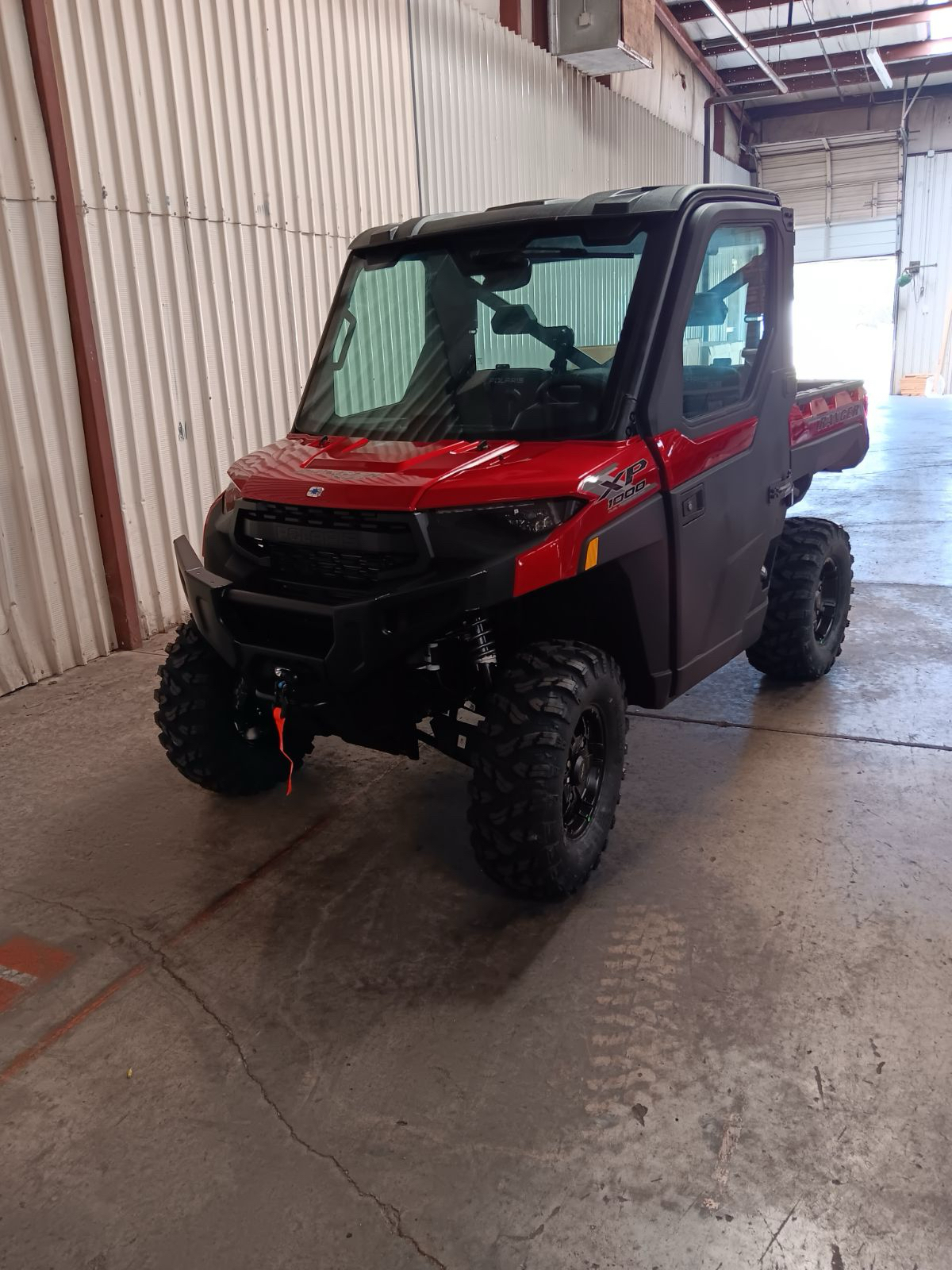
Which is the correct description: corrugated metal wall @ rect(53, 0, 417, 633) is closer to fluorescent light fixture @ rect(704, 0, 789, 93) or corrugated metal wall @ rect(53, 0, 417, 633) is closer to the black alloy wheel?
the black alloy wheel

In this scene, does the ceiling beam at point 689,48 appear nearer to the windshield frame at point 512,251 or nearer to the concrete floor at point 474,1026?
the windshield frame at point 512,251

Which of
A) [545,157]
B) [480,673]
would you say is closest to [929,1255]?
[480,673]

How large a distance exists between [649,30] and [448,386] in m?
8.80

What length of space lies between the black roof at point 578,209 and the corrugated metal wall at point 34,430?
207cm

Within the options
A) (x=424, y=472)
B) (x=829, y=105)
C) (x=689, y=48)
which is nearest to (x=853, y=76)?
(x=829, y=105)

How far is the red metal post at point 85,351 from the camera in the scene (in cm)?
434

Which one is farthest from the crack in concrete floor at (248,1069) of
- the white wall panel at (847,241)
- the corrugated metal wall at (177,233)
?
the white wall panel at (847,241)

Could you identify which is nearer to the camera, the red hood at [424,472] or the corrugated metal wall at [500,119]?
the red hood at [424,472]

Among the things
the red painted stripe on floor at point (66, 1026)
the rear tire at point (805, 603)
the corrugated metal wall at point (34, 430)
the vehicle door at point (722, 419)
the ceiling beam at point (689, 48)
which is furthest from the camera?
the ceiling beam at point (689, 48)

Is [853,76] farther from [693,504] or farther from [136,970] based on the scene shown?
[136,970]

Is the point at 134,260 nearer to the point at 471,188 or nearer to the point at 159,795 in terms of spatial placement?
the point at 159,795

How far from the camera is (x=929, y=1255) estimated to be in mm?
1695

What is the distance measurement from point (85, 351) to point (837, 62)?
48.6 ft

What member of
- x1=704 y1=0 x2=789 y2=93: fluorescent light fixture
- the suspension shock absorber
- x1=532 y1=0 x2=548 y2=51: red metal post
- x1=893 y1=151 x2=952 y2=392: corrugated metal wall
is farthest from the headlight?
x1=893 y1=151 x2=952 y2=392: corrugated metal wall
